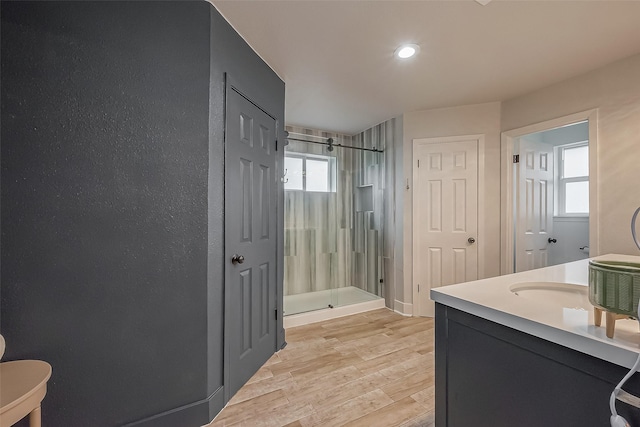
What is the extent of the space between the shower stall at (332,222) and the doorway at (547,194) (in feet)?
4.49

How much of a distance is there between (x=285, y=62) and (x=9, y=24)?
4.84 ft

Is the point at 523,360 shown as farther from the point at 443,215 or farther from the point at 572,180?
the point at 572,180

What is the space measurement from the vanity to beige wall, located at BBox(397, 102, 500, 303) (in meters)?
1.81

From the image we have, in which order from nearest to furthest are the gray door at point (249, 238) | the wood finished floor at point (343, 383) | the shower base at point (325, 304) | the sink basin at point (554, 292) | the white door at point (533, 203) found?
the sink basin at point (554, 292) → the wood finished floor at point (343, 383) → the gray door at point (249, 238) → the white door at point (533, 203) → the shower base at point (325, 304)

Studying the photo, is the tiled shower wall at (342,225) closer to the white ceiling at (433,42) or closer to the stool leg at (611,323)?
the white ceiling at (433,42)

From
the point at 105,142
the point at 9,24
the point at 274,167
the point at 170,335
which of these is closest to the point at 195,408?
the point at 170,335

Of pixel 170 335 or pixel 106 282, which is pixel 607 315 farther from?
pixel 106 282

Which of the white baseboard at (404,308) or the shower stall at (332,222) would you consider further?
the shower stall at (332,222)

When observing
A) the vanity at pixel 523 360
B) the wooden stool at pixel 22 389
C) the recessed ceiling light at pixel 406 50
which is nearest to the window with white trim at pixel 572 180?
the recessed ceiling light at pixel 406 50

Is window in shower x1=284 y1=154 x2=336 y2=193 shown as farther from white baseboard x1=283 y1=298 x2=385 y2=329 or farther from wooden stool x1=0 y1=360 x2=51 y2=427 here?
wooden stool x1=0 y1=360 x2=51 y2=427

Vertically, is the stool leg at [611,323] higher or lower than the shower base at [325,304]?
higher

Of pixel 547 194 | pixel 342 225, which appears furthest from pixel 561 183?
pixel 342 225

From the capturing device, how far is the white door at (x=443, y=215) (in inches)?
113

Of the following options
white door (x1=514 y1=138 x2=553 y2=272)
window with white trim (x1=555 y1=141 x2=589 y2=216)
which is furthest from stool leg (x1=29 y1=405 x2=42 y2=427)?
window with white trim (x1=555 y1=141 x2=589 y2=216)
